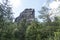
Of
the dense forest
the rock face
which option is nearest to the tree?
the dense forest

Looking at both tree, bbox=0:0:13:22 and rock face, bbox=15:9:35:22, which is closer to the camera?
tree, bbox=0:0:13:22

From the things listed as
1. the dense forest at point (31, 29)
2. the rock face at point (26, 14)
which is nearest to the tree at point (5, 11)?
the dense forest at point (31, 29)

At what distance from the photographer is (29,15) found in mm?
32312

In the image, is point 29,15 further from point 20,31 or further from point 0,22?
point 0,22

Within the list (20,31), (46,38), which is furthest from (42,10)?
(46,38)

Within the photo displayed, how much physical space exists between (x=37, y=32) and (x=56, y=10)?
171 inches

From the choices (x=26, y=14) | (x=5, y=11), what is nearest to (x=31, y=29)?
(x=5, y=11)

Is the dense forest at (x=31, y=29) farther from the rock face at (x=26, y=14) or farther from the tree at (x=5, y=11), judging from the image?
the rock face at (x=26, y=14)

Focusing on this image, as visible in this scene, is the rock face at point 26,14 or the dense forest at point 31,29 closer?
the dense forest at point 31,29

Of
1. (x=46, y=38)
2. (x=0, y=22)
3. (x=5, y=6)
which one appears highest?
(x=5, y=6)

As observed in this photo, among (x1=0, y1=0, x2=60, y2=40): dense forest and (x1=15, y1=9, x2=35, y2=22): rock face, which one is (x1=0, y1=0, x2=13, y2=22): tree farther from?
(x1=15, y1=9, x2=35, y2=22): rock face

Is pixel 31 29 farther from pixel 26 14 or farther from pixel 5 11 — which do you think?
pixel 26 14

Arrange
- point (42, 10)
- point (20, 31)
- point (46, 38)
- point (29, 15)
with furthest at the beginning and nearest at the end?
point (29, 15) → point (42, 10) → point (20, 31) → point (46, 38)

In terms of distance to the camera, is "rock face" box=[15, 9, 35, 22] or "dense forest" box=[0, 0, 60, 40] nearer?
"dense forest" box=[0, 0, 60, 40]
